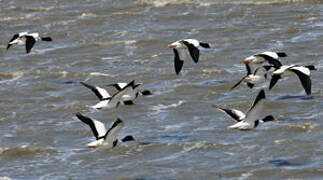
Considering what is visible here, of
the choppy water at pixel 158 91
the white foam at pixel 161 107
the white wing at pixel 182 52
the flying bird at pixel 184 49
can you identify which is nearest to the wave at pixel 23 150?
the choppy water at pixel 158 91

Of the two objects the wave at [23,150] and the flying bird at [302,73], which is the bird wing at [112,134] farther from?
the flying bird at [302,73]

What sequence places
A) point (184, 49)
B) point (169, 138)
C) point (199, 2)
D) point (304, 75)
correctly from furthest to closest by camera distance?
point (199, 2)
point (184, 49)
point (169, 138)
point (304, 75)

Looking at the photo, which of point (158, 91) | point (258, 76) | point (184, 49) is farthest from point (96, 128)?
point (158, 91)

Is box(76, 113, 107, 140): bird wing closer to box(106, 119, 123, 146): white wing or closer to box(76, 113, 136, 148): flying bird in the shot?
box(76, 113, 136, 148): flying bird

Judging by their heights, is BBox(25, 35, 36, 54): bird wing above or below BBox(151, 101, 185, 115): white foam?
above

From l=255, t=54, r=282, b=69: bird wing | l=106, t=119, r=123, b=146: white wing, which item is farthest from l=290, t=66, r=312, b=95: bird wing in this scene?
l=106, t=119, r=123, b=146: white wing

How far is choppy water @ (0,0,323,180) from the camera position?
1709 centimetres

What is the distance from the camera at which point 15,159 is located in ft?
58.9

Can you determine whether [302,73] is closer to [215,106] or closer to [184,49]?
[215,106]

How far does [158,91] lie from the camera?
2212cm

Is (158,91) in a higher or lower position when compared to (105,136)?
lower

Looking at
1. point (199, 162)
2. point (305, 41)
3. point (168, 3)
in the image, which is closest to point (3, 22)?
point (168, 3)

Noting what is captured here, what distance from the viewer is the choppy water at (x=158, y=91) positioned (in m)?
17.1

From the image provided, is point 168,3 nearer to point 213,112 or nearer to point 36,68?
point 36,68
